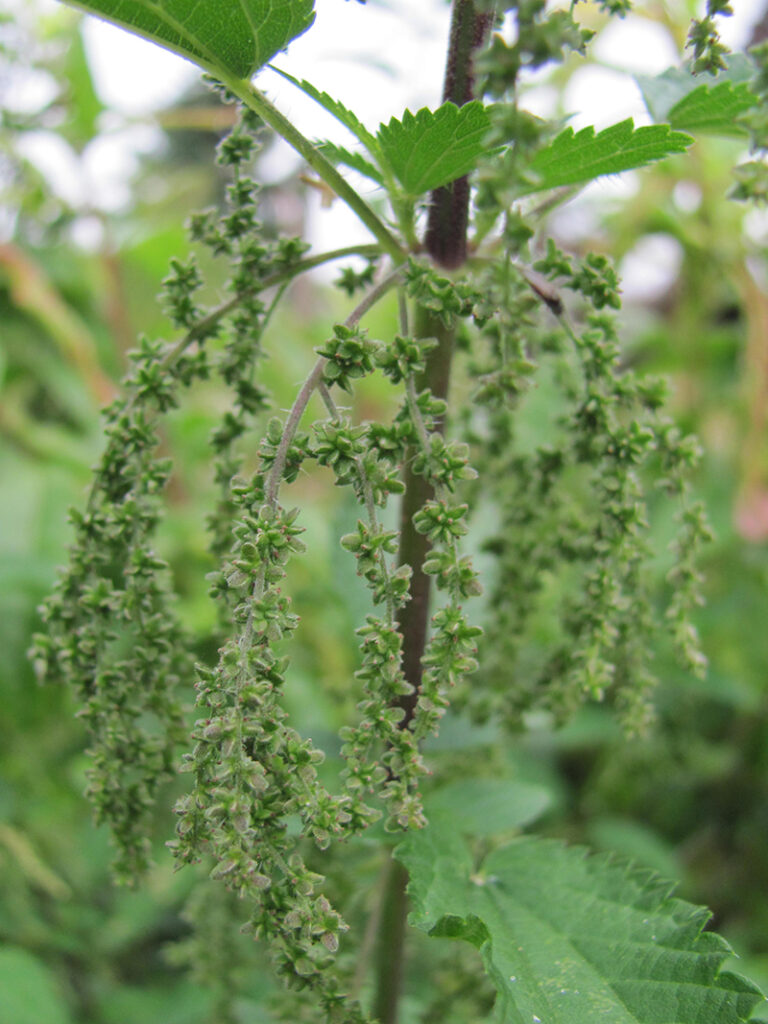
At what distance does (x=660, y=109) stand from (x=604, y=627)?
0.67 m

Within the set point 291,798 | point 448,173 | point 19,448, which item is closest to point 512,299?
point 448,173

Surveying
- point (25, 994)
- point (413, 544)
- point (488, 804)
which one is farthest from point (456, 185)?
point (25, 994)

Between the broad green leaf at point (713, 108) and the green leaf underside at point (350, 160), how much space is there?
39cm

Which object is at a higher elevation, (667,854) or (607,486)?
(607,486)

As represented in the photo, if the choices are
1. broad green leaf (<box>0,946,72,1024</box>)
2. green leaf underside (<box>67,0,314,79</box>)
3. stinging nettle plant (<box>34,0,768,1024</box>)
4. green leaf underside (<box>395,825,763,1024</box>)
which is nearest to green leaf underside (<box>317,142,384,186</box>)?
stinging nettle plant (<box>34,0,768,1024</box>)

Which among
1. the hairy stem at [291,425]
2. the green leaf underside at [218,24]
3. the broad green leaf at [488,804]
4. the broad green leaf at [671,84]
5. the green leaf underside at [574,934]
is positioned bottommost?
the green leaf underside at [574,934]

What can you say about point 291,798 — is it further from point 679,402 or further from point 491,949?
point 679,402

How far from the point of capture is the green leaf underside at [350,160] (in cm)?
100

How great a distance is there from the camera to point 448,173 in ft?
3.22

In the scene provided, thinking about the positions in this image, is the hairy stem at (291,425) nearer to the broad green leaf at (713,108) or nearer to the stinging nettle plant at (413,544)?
the stinging nettle plant at (413,544)

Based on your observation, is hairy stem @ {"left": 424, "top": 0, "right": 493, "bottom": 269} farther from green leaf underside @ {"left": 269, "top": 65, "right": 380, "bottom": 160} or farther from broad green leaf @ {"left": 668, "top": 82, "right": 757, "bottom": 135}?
broad green leaf @ {"left": 668, "top": 82, "right": 757, "bottom": 135}

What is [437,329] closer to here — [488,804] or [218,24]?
[218,24]

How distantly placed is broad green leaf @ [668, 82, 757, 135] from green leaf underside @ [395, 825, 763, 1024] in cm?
90

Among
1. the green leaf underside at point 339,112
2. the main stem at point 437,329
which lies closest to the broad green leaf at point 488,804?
the main stem at point 437,329
